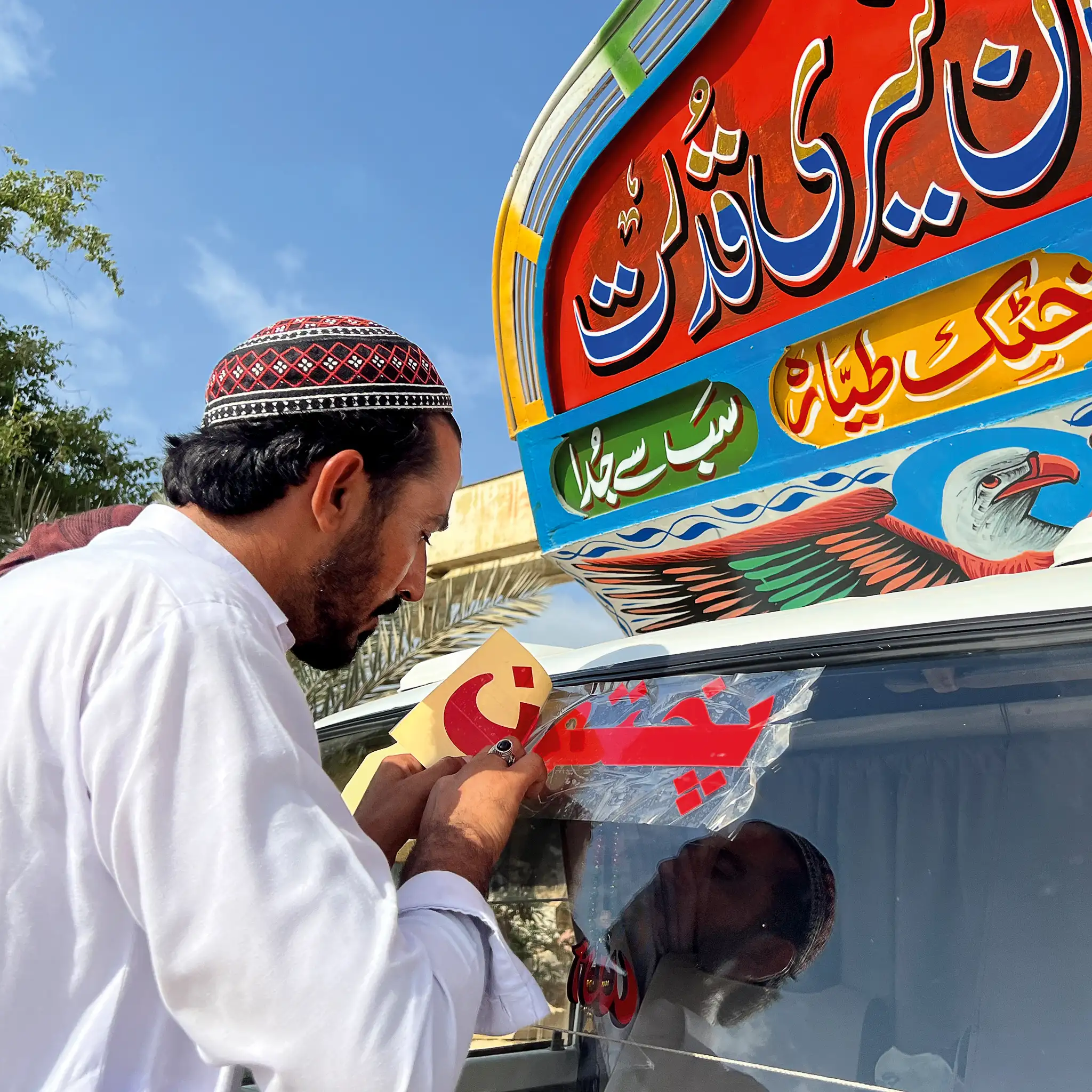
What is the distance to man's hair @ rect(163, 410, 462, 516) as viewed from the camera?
3.97ft

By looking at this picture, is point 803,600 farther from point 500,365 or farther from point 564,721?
point 500,365

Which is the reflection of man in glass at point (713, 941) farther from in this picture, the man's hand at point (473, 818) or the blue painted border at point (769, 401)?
the blue painted border at point (769, 401)

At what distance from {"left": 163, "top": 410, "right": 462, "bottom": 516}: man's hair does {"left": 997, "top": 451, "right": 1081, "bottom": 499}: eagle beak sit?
3.82 ft

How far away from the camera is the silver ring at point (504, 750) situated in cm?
141

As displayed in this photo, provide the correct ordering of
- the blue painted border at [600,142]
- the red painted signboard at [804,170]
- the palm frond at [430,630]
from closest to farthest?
the red painted signboard at [804,170]
the blue painted border at [600,142]
the palm frond at [430,630]

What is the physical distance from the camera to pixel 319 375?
4.16 feet

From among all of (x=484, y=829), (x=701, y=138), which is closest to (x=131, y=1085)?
(x=484, y=829)

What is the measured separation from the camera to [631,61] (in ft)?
9.14

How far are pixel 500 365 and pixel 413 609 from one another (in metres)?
4.35

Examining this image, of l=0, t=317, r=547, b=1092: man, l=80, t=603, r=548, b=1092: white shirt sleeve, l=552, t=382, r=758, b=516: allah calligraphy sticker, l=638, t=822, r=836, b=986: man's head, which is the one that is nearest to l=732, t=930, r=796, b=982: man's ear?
l=638, t=822, r=836, b=986: man's head

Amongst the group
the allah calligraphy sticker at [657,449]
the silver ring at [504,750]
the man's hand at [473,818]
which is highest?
the allah calligraphy sticker at [657,449]

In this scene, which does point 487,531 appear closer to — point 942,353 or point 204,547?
point 942,353

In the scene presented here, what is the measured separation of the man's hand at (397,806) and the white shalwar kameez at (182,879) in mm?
369

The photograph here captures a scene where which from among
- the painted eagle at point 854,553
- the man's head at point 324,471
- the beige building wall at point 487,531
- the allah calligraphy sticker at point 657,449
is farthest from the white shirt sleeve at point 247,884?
the beige building wall at point 487,531
